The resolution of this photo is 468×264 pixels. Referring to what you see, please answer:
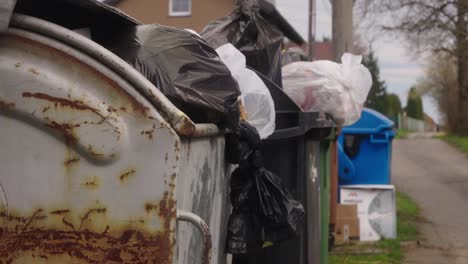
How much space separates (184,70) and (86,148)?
69cm

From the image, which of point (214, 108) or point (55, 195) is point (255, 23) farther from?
point (55, 195)

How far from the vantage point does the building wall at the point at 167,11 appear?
91.6 feet

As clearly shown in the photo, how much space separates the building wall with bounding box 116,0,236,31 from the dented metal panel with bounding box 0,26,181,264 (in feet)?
83.9

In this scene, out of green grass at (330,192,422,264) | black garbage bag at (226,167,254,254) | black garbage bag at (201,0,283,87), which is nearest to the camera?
black garbage bag at (226,167,254,254)

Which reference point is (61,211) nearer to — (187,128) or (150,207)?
(150,207)

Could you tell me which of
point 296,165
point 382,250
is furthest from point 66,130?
point 382,250

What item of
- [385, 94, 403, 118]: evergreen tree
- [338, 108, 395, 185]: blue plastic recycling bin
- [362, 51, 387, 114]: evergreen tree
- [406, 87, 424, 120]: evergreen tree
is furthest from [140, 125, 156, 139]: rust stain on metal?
[406, 87, 424, 120]: evergreen tree

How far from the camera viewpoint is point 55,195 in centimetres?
240

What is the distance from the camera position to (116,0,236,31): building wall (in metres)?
Answer: 27.9

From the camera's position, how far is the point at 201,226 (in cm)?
253

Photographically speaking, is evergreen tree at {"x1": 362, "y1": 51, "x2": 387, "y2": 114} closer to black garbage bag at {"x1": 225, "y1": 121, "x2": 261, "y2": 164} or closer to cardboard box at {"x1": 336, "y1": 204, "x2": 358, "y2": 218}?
cardboard box at {"x1": 336, "y1": 204, "x2": 358, "y2": 218}

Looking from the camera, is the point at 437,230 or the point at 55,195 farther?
the point at 437,230

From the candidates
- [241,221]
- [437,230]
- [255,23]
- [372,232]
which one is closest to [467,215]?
[437,230]

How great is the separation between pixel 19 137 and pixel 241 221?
4.12 feet
